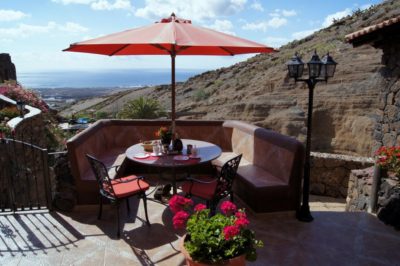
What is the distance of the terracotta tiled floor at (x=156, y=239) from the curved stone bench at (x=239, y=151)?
0.31 metres

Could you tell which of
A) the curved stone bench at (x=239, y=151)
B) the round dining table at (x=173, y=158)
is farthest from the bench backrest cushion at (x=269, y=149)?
the round dining table at (x=173, y=158)

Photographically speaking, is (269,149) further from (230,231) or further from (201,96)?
(201,96)

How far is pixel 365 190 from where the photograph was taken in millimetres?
6102

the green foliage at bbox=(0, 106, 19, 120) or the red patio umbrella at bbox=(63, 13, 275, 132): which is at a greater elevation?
the red patio umbrella at bbox=(63, 13, 275, 132)

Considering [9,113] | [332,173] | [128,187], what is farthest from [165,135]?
[9,113]

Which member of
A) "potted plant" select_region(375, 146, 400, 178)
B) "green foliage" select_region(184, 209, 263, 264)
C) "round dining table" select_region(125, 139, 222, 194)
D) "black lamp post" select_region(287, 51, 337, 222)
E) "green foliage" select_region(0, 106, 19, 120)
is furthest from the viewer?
"green foliage" select_region(0, 106, 19, 120)

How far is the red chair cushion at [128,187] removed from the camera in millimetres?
4023

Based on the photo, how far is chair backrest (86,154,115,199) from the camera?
391 cm

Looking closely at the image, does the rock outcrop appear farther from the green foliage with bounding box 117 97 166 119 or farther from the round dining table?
the round dining table

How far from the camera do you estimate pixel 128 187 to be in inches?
166

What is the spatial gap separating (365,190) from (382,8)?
15668 mm

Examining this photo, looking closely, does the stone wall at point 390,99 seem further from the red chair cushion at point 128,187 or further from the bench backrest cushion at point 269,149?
the red chair cushion at point 128,187

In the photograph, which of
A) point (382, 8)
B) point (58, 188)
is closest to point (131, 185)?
point (58, 188)

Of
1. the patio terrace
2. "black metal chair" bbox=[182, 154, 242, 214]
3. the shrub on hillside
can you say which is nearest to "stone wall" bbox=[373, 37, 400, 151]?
the patio terrace
